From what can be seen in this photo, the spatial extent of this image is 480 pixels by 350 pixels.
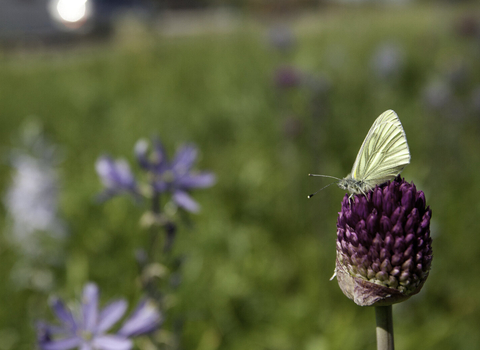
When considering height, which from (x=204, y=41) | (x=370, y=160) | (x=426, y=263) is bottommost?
(x=426, y=263)

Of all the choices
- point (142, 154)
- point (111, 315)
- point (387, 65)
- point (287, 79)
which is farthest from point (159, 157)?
point (387, 65)

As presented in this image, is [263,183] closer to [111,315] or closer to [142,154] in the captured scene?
[142,154]

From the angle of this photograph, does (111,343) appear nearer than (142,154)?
Yes

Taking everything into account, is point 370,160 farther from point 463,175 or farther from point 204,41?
point 204,41

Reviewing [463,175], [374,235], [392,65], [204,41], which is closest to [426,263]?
[374,235]

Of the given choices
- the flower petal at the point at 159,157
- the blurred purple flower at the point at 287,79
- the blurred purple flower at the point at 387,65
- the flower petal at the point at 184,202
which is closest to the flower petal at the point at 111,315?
the flower petal at the point at 184,202

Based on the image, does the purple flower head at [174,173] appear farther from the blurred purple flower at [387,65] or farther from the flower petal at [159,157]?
the blurred purple flower at [387,65]
